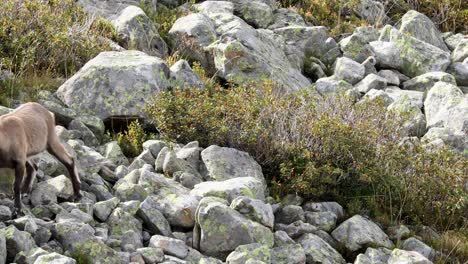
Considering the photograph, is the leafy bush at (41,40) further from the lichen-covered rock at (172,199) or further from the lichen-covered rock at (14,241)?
the lichen-covered rock at (14,241)

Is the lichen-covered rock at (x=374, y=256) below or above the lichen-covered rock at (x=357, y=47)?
above

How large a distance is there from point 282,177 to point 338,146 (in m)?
0.94

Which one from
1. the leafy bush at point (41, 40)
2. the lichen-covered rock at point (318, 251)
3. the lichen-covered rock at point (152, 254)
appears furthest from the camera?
the leafy bush at point (41, 40)

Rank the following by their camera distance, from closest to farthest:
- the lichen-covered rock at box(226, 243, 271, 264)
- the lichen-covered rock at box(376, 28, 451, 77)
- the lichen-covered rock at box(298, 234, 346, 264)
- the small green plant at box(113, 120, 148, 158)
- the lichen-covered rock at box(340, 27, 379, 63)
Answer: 1. the lichen-covered rock at box(226, 243, 271, 264)
2. the lichen-covered rock at box(298, 234, 346, 264)
3. the small green plant at box(113, 120, 148, 158)
4. the lichen-covered rock at box(376, 28, 451, 77)
5. the lichen-covered rock at box(340, 27, 379, 63)

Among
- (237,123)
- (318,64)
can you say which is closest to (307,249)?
(237,123)

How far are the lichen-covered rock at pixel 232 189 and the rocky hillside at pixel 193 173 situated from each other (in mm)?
19

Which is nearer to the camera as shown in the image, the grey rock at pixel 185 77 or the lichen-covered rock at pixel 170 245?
the lichen-covered rock at pixel 170 245

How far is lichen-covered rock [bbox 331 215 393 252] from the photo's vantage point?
8.99m

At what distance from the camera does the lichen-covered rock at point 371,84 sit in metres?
15.3

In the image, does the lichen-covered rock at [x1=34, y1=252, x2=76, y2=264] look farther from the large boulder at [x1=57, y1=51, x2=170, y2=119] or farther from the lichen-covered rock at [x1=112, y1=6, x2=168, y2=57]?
the lichen-covered rock at [x1=112, y1=6, x2=168, y2=57]

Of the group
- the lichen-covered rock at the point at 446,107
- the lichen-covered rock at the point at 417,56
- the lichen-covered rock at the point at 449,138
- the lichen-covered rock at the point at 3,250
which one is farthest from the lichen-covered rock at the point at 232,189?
the lichen-covered rock at the point at 417,56

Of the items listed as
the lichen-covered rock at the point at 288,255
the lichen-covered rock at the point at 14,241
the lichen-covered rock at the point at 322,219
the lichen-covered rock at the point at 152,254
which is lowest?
the lichen-covered rock at the point at 322,219

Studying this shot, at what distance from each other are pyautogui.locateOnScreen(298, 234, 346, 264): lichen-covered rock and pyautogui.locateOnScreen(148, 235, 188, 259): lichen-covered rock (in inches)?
58.8

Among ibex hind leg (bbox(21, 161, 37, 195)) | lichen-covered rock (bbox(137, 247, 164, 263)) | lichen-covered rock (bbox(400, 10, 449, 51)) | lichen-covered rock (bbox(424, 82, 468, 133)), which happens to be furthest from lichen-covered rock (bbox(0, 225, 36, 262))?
lichen-covered rock (bbox(400, 10, 449, 51))
